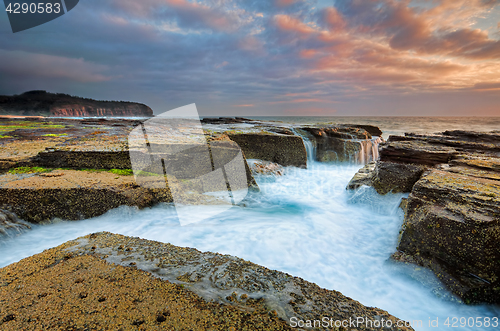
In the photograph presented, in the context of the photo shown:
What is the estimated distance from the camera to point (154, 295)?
149 centimetres

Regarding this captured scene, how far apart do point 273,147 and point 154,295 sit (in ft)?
23.7

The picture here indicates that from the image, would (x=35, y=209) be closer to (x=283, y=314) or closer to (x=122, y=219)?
(x=122, y=219)

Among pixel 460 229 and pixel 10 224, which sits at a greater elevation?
pixel 460 229

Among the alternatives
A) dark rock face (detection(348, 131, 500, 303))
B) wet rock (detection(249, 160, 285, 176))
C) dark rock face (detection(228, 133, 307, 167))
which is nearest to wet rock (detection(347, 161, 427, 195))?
dark rock face (detection(348, 131, 500, 303))

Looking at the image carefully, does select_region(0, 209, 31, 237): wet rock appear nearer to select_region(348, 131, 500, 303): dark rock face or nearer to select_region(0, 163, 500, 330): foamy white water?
select_region(0, 163, 500, 330): foamy white water

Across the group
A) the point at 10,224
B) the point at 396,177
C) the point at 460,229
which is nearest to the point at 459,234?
the point at 460,229

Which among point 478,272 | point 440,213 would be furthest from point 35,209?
point 478,272

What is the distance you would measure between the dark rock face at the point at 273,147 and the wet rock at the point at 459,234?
5.53 meters

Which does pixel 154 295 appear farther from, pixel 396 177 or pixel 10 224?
pixel 396 177

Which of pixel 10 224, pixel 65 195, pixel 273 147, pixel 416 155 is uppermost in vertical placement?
pixel 416 155

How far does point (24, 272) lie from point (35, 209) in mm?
2516

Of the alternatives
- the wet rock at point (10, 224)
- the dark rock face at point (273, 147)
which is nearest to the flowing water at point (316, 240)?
the wet rock at point (10, 224)

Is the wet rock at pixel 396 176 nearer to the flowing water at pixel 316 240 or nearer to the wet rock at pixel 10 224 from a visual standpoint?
the flowing water at pixel 316 240

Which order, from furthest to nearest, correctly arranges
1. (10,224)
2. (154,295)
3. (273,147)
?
1. (273,147)
2. (10,224)
3. (154,295)
